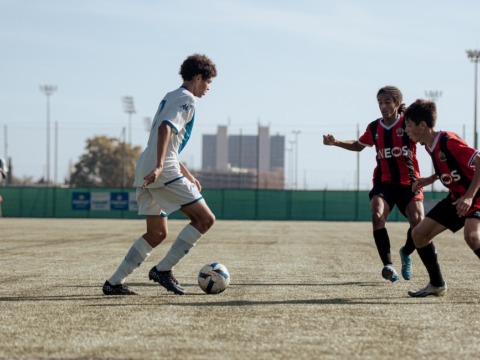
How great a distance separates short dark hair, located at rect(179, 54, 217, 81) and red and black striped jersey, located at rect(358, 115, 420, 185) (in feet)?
8.16

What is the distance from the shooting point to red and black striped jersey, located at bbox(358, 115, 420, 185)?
28.1ft

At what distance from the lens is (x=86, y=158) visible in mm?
84875

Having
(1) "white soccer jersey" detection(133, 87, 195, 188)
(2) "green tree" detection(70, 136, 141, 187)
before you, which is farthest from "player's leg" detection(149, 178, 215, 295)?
(2) "green tree" detection(70, 136, 141, 187)

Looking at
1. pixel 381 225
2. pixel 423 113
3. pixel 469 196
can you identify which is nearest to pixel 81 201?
pixel 381 225

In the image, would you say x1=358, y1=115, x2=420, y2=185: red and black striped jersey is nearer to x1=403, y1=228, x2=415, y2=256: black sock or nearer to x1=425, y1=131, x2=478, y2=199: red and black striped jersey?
x1=403, y1=228, x2=415, y2=256: black sock

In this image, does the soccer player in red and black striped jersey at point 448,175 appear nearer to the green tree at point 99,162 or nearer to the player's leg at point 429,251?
the player's leg at point 429,251

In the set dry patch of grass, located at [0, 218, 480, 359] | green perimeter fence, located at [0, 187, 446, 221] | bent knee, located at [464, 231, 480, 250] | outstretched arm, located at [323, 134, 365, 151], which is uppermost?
outstretched arm, located at [323, 134, 365, 151]

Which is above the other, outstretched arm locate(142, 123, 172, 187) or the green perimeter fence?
outstretched arm locate(142, 123, 172, 187)

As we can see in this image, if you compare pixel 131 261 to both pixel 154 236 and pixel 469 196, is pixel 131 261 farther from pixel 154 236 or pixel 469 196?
pixel 469 196

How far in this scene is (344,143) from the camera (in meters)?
8.94

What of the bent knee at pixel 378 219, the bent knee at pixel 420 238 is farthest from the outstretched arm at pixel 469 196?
the bent knee at pixel 378 219

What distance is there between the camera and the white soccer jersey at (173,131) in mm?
6605

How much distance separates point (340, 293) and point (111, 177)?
3071 inches

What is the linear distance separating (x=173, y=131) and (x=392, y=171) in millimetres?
2972
